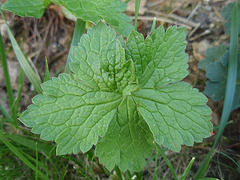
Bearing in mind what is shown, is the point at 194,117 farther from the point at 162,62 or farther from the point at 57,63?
the point at 57,63

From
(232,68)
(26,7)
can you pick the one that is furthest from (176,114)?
(26,7)

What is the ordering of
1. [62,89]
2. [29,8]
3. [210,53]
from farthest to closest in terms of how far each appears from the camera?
[210,53], [29,8], [62,89]

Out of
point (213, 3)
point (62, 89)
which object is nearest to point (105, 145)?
point (62, 89)

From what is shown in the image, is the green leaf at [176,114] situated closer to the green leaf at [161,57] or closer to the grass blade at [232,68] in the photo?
the green leaf at [161,57]

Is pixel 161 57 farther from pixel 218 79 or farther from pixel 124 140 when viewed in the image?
pixel 218 79

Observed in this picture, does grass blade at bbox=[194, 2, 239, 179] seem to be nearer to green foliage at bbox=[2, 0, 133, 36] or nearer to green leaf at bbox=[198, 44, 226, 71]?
green leaf at bbox=[198, 44, 226, 71]

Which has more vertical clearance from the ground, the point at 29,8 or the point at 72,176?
the point at 29,8
